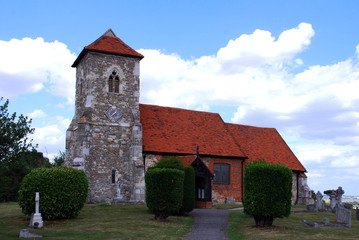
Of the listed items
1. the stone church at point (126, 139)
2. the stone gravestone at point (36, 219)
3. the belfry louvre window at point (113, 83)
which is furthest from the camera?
the belfry louvre window at point (113, 83)

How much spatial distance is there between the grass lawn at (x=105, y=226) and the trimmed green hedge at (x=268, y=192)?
10.9ft

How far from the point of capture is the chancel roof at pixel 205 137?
100ft

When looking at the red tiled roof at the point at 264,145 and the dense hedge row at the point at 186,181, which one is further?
the red tiled roof at the point at 264,145

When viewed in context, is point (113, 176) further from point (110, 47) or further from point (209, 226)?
point (209, 226)

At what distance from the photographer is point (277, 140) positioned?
127ft

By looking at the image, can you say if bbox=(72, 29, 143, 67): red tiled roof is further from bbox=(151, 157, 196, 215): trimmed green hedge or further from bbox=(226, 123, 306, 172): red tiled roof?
bbox=(226, 123, 306, 172): red tiled roof

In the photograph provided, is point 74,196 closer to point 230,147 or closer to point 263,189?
point 263,189

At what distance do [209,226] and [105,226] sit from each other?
503 cm

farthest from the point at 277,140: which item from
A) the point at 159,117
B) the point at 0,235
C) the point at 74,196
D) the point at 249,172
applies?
the point at 0,235

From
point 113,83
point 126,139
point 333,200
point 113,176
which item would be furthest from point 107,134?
point 333,200

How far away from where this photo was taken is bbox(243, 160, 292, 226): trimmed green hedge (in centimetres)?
1733

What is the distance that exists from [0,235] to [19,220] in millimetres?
4764

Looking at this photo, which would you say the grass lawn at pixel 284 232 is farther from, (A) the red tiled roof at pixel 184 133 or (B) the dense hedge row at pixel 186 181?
(A) the red tiled roof at pixel 184 133

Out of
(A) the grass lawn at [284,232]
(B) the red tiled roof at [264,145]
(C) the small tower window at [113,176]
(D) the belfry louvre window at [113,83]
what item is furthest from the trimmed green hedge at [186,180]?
(B) the red tiled roof at [264,145]
